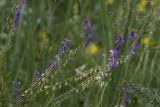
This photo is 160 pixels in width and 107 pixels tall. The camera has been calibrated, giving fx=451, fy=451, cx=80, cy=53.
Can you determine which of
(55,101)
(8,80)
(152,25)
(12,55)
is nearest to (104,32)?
(152,25)

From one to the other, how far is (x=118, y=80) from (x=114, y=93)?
0.18ft

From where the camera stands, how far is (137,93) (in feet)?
5.89

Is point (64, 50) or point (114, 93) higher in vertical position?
point (64, 50)

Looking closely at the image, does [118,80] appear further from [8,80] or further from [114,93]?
[8,80]

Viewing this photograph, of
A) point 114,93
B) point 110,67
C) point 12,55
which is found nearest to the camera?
point 110,67

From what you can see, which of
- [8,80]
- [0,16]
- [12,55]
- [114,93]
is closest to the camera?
[114,93]

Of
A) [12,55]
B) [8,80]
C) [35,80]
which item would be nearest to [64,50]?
[35,80]

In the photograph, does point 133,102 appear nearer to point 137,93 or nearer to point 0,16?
point 137,93

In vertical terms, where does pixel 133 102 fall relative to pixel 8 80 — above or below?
below

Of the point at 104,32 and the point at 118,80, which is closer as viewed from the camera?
the point at 118,80

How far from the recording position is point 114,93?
177 cm

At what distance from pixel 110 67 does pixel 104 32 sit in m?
0.42

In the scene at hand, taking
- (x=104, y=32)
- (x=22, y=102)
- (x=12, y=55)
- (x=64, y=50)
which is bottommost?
(x=22, y=102)

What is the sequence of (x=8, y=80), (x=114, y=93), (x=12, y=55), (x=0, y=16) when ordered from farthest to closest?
1. (x=12, y=55)
2. (x=8, y=80)
3. (x=0, y=16)
4. (x=114, y=93)
